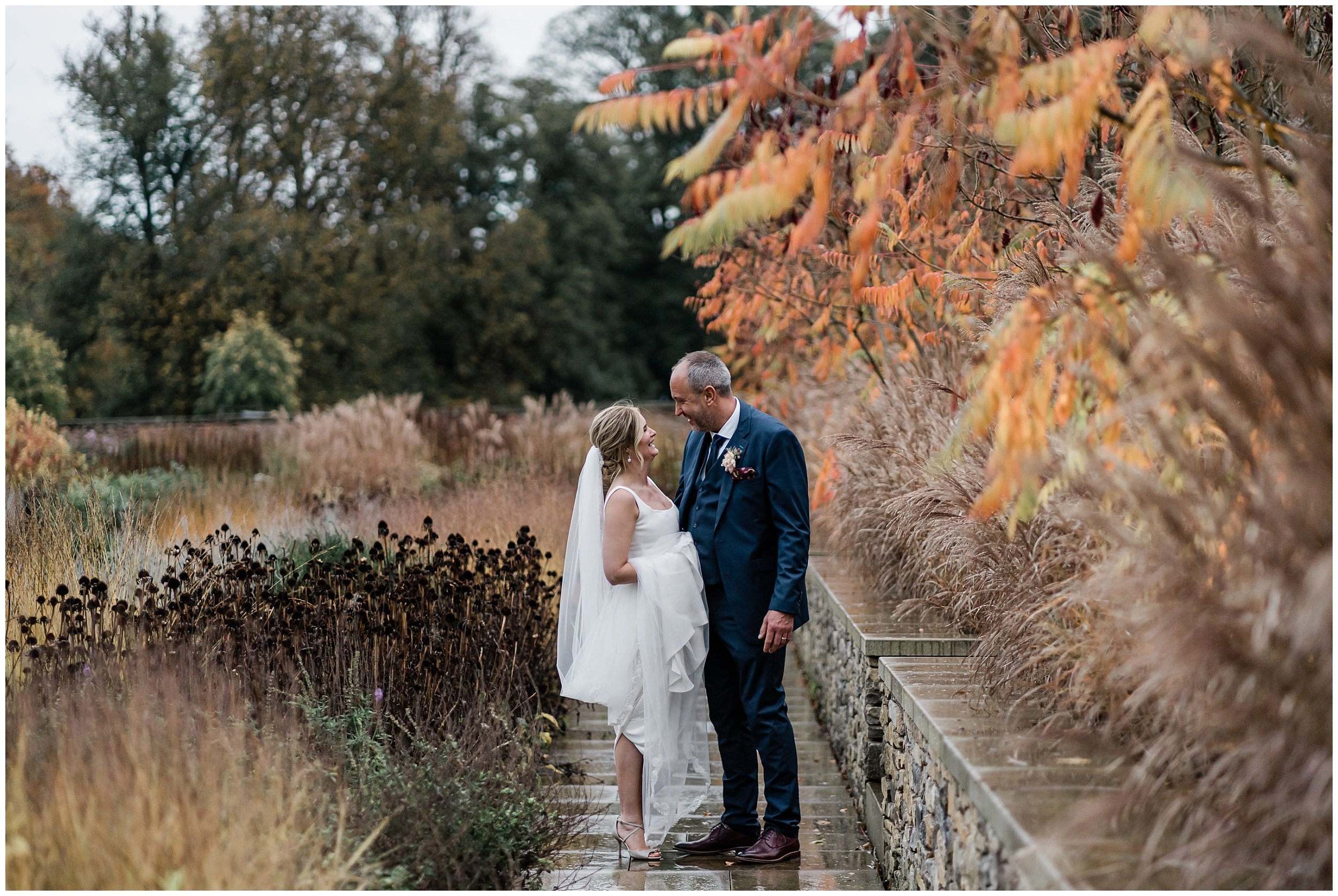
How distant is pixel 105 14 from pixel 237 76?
330cm

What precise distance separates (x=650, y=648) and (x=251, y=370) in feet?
70.3

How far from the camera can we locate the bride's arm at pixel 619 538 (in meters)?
4.75

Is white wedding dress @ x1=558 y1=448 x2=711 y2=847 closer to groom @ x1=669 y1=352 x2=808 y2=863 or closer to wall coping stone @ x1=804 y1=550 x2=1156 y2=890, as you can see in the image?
groom @ x1=669 y1=352 x2=808 y2=863

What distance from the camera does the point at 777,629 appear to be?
4.57 m

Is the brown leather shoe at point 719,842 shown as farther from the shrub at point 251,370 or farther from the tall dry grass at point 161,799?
the shrub at point 251,370

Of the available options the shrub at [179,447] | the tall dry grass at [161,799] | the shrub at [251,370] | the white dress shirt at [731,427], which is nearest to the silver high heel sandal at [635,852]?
the tall dry grass at [161,799]

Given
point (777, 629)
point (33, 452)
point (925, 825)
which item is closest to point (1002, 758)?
point (925, 825)

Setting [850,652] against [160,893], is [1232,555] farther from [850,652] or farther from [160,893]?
[850,652]

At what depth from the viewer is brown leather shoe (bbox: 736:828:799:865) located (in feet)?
15.4

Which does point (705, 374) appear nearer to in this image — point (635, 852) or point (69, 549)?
point (635, 852)

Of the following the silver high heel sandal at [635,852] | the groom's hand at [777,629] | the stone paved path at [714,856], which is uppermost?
the groom's hand at [777,629]

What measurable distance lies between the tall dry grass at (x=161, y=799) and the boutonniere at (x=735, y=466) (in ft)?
6.71

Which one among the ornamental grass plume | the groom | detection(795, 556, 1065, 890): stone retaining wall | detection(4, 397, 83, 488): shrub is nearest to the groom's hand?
the groom

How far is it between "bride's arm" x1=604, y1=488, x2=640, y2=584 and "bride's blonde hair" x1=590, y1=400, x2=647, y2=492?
23 centimetres
